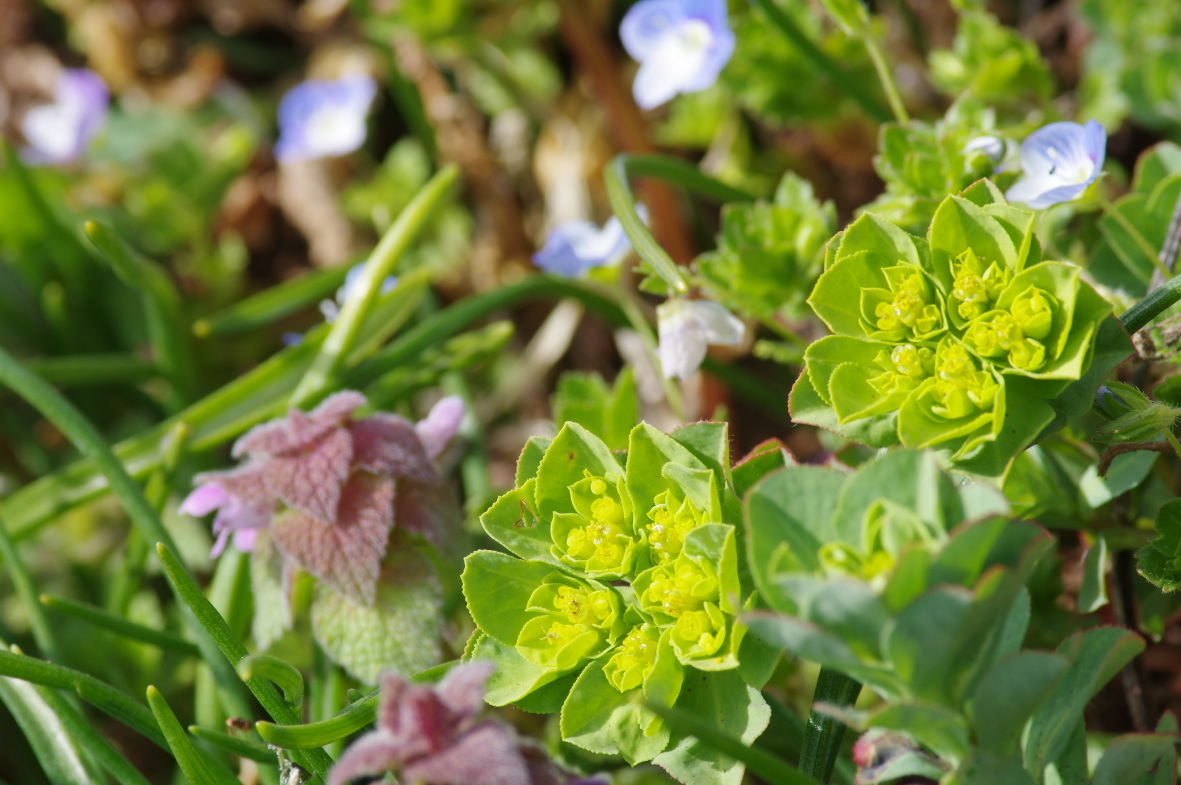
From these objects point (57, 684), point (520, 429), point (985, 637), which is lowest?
point (520, 429)

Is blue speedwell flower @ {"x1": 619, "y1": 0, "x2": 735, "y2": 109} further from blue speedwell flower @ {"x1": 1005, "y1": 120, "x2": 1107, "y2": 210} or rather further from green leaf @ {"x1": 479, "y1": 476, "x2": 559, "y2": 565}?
green leaf @ {"x1": 479, "y1": 476, "x2": 559, "y2": 565}

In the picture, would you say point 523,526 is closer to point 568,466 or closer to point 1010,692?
point 568,466

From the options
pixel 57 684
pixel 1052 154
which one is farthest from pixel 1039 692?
A: pixel 57 684

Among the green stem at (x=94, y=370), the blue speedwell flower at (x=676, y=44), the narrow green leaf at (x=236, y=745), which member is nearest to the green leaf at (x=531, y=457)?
the narrow green leaf at (x=236, y=745)

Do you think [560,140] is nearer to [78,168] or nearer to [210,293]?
[210,293]

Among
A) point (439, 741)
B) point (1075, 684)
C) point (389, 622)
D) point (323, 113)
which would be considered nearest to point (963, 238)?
point (1075, 684)

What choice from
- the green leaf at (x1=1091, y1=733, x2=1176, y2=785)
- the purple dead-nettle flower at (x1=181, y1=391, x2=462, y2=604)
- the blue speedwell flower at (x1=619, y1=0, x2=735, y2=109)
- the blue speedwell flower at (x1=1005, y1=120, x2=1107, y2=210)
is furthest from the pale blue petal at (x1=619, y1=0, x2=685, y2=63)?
the green leaf at (x1=1091, y1=733, x2=1176, y2=785)
